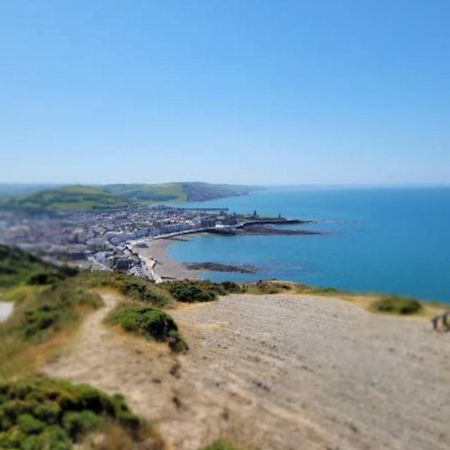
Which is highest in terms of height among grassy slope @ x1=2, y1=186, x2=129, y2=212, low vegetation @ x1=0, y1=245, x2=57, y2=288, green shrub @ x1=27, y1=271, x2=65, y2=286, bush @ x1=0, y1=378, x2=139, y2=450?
grassy slope @ x1=2, y1=186, x2=129, y2=212

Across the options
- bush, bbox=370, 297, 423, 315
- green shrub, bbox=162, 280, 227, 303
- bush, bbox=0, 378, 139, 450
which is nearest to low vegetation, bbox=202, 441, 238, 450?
bush, bbox=0, 378, 139, 450

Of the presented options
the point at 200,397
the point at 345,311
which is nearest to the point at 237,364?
the point at 200,397

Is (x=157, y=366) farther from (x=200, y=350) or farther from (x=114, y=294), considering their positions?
(x=114, y=294)

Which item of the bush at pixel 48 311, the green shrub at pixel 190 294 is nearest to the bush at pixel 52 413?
the bush at pixel 48 311

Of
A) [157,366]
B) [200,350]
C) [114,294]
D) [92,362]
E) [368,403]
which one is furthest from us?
[114,294]

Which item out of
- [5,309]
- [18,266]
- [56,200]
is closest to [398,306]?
[56,200]

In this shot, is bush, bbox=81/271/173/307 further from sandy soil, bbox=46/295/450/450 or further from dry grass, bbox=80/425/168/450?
dry grass, bbox=80/425/168/450
